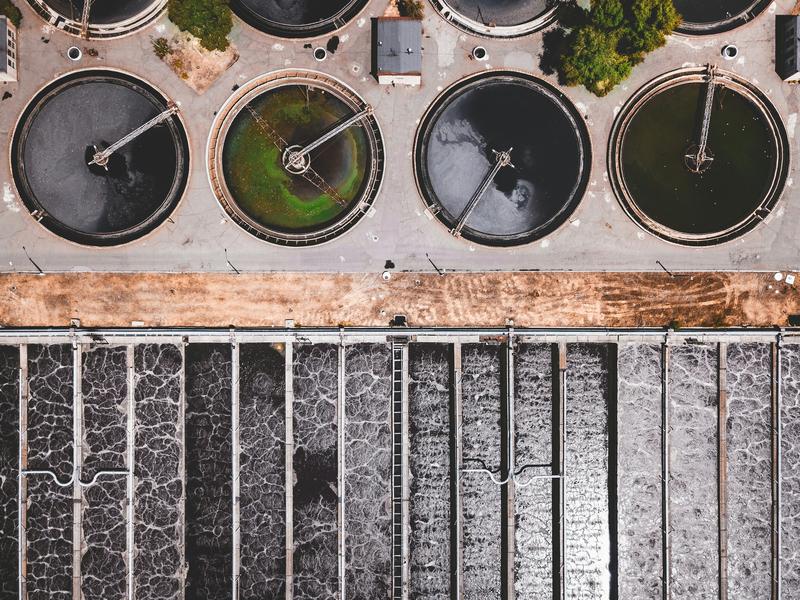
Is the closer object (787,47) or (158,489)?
(158,489)

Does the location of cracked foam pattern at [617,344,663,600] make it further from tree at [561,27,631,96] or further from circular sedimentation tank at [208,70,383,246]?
circular sedimentation tank at [208,70,383,246]

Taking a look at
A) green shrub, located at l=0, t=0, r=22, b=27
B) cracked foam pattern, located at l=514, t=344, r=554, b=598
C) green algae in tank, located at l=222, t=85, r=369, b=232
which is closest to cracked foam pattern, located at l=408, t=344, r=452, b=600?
cracked foam pattern, located at l=514, t=344, r=554, b=598

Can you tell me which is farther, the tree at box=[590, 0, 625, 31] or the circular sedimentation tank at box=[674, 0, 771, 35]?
the circular sedimentation tank at box=[674, 0, 771, 35]

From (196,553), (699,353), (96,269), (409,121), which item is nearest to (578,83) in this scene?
(409,121)

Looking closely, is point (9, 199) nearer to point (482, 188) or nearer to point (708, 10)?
point (482, 188)

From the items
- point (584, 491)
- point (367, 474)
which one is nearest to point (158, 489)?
point (367, 474)

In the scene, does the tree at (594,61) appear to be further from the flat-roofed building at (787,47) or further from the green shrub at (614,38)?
the flat-roofed building at (787,47)

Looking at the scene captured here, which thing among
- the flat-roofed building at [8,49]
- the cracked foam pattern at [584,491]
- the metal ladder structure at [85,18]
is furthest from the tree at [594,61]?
the flat-roofed building at [8,49]
